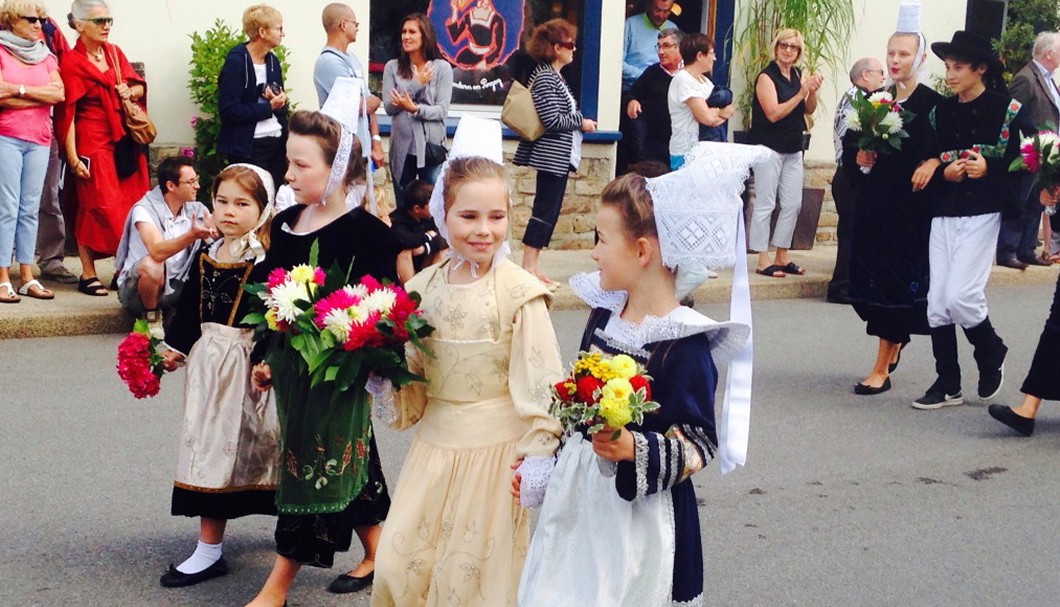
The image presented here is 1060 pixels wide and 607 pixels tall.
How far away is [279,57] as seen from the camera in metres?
10.8

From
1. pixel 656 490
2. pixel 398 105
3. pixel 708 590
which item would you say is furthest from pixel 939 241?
pixel 656 490

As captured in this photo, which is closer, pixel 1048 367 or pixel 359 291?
pixel 359 291

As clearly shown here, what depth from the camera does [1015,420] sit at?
7.44m

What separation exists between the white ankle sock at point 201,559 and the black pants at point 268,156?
17.2ft

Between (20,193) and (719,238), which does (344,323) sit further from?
(20,193)

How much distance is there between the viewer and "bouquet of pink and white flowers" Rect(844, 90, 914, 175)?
798 centimetres

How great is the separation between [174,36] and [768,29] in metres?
5.95

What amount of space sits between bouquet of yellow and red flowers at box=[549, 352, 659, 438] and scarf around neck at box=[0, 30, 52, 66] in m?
6.72

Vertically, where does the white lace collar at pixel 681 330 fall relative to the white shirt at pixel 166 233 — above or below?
above

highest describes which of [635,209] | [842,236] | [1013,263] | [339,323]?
[635,209]

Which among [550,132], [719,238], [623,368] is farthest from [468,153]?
[550,132]

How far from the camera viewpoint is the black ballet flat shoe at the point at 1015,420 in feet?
24.4

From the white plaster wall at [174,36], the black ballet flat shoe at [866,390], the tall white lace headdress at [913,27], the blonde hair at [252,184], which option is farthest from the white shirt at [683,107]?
the blonde hair at [252,184]

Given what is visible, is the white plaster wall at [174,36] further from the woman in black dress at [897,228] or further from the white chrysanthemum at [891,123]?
the white chrysanthemum at [891,123]
